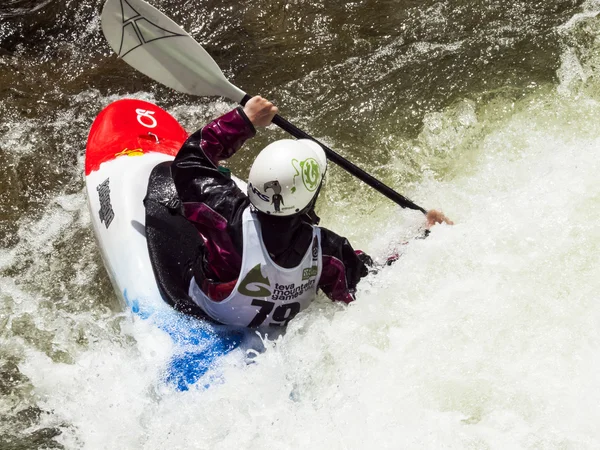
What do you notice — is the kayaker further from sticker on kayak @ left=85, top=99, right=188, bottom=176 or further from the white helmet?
sticker on kayak @ left=85, top=99, right=188, bottom=176

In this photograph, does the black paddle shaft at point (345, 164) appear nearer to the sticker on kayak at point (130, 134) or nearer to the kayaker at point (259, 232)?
the kayaker at point (259, 232)

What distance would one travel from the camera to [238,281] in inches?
104

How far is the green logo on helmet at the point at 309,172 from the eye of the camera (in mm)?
2529

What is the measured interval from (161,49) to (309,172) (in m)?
1.58

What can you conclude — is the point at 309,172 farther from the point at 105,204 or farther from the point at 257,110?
the point at 105,204

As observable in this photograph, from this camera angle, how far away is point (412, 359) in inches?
111

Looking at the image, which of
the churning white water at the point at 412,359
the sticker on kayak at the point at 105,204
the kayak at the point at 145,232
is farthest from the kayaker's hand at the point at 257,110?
the sticker on kayak at the point at 105,204

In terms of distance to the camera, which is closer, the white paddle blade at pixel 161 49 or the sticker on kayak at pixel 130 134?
the white paddle blade at pixel 161 49

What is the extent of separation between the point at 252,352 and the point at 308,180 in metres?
0.92

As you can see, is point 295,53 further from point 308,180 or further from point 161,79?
point 308,180

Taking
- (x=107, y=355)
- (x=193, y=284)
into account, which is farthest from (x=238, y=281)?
(x=107, y=355)

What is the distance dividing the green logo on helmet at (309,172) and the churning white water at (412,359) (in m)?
0.66

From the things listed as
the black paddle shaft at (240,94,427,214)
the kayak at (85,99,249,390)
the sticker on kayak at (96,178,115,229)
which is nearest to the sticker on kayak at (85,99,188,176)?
the kayak at (85,99,249,390)

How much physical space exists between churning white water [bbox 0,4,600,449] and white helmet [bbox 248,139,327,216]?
0.66 m
